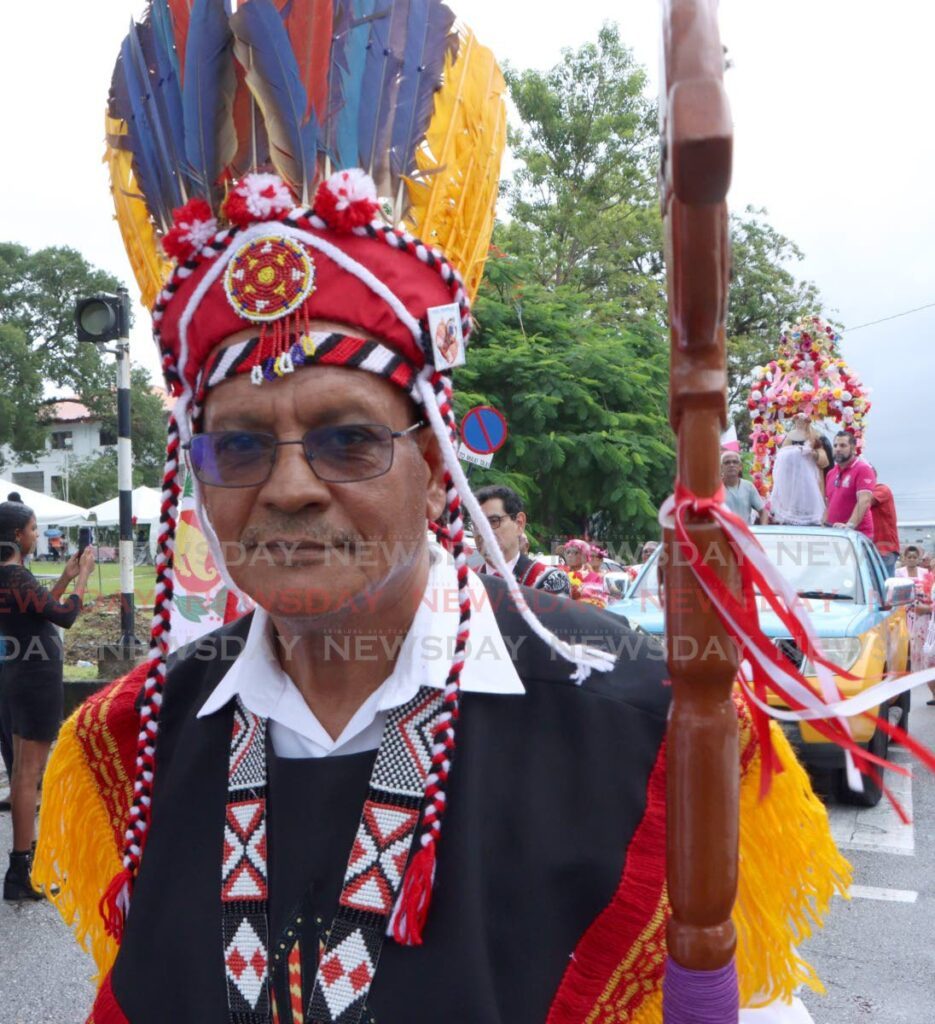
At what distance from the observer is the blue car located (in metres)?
5.50

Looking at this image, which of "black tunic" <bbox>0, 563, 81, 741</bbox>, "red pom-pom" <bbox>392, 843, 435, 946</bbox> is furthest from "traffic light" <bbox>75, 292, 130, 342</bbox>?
"red pom-pom" <bbox>392, 843, 435, 946</bbox>

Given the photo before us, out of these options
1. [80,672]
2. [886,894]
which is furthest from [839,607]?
[80,672]

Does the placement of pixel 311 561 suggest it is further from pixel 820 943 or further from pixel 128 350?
pixel 128 350

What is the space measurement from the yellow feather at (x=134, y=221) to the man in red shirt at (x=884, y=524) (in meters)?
7.45

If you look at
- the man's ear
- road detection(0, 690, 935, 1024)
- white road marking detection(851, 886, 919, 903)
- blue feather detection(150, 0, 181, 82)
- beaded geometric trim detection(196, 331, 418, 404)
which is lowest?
road detection(0, 690, 935, 1024)

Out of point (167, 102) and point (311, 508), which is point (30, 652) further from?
point (311, 508)

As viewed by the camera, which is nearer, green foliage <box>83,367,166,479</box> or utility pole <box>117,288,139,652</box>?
utility pole <box>117,288,139,652</box>

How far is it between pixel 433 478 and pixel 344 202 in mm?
458

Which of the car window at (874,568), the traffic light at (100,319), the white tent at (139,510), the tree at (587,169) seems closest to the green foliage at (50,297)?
the white tent at (139,510)

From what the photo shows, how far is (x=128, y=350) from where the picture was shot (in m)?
7.88

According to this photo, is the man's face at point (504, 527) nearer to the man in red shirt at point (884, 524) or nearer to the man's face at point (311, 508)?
the man's face at point (311, 508)

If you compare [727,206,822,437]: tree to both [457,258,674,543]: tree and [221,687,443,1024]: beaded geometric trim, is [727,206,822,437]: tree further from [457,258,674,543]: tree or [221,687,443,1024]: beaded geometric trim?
[221,687,443,1024]: beaded geometric trim

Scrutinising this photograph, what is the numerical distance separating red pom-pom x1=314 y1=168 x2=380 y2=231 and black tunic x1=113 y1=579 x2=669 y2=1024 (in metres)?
0.70

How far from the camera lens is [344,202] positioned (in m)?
1.52
